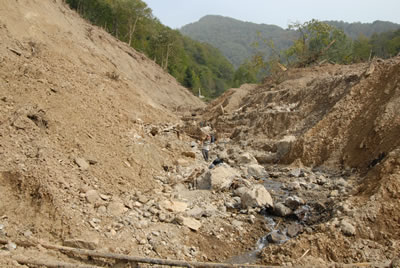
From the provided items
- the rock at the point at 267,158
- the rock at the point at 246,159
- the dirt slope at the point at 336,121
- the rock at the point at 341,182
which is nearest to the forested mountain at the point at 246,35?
the dirt slope at the point at 336,121

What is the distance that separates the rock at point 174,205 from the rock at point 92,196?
1234mm

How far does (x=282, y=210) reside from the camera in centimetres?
652

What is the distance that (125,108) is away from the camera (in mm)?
10289

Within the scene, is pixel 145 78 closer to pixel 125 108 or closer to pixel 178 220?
pixel 125 108

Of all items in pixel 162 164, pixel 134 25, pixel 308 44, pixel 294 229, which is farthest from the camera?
pixel 134 25

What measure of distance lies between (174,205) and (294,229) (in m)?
2.36

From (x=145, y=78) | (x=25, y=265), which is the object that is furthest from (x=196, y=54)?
(x=25, y=265)

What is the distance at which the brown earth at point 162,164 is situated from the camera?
197 inches

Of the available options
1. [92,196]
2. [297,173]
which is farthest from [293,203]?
[92,196]

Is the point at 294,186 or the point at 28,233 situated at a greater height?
the point at 294,186

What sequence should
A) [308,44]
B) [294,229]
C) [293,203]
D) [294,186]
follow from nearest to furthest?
[294,229]
[293,203]
[294,186]
[308,44]

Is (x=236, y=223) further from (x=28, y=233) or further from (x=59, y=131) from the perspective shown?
(x=59, y=131)

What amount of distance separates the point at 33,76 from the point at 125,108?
9.54ft

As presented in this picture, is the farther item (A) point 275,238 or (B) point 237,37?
(B) point 237,37
